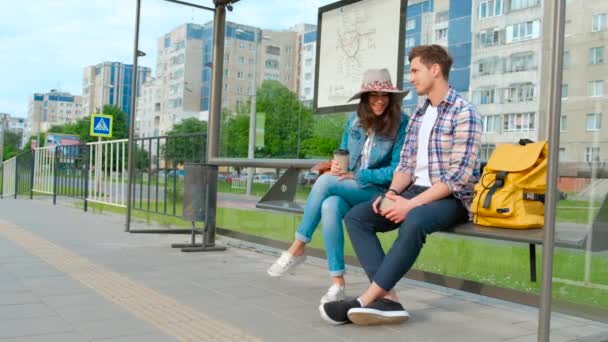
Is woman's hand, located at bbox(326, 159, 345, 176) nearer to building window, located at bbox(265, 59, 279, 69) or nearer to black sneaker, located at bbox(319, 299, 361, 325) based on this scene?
black sneaker, located at bbox(319, 299, 361, 325)

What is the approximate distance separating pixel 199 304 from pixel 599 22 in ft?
9.12

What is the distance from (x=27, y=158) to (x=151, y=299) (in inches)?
525

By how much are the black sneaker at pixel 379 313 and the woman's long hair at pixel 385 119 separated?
1.01 m

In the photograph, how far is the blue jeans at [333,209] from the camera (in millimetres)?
3658

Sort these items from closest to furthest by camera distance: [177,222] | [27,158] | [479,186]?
[479,186]
[177,222]
[27,158]

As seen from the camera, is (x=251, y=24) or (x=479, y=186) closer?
(x=479, y=186)

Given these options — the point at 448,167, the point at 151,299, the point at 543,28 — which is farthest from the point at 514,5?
the point at 151,299

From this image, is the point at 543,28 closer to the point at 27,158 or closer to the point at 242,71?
the point at 242,71

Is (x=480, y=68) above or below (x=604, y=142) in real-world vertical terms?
above

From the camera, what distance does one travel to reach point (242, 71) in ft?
21.5

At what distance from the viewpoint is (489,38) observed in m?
4.09

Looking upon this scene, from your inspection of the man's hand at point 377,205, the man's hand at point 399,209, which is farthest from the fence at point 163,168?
the man's hand at point 399,209

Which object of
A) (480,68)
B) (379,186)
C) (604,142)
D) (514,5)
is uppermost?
(514,5)

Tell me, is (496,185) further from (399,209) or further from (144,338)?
(144,338)
